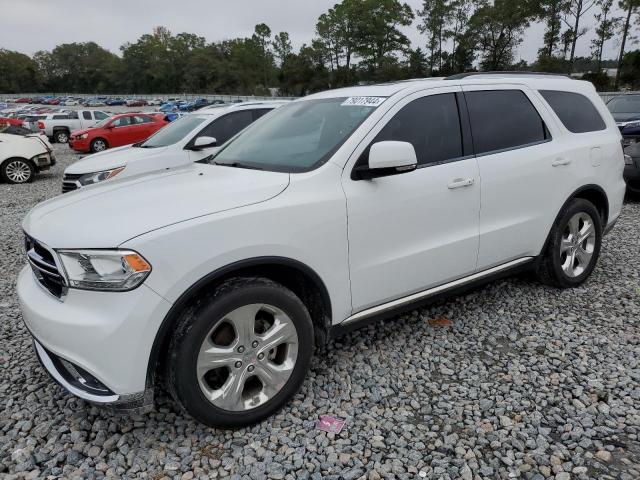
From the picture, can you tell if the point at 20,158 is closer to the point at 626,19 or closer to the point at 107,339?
the point at 107,339

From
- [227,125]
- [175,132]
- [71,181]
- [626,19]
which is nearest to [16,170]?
[71,181]

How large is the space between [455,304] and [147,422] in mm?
2573

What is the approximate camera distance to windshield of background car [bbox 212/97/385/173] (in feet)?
9.48

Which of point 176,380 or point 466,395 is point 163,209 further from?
point 466,395

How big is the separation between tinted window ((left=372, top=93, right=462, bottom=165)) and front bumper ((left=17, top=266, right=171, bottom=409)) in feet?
5.49

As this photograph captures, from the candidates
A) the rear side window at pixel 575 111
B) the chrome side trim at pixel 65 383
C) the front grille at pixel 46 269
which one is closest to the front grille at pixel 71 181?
the front grille at pixel 46 269

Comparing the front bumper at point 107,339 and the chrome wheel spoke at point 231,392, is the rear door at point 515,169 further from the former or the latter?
the front bumper at point 107,339

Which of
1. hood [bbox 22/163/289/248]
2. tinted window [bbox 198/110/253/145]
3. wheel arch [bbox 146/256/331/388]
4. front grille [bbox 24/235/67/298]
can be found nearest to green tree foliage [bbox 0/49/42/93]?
tinted window [bbox 198/110/253/145]

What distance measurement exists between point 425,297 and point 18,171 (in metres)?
12.3

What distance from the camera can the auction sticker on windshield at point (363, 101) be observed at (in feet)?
9.97

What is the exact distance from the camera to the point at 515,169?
3.51 metres

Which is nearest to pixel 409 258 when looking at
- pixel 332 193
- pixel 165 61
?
pixel 332 193

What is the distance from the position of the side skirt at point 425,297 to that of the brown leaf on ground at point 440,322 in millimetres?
398

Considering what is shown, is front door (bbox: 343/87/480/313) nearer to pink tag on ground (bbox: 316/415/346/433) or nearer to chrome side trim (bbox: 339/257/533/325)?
chrome side trim (bbox: 339/257/533/325)
